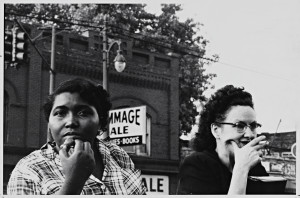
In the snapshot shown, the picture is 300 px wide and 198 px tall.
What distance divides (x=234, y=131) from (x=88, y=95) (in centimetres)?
112

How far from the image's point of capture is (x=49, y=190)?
126 inches

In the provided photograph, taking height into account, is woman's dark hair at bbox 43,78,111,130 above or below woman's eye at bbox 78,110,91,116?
above

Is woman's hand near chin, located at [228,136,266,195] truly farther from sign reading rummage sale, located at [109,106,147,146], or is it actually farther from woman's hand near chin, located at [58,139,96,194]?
woman's hand near chin, located at [58,139,96,194]

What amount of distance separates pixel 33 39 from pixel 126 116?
104 centimetres

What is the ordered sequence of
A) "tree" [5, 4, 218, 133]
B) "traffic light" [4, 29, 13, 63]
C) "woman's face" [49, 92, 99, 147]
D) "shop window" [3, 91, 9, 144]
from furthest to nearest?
"tree" [5, 4, 218, 133], "traffic light" [4, 29, 13, 63], "shop window" [3, 91, 9, 144], "woman's face" [49, 92, 99, 147]

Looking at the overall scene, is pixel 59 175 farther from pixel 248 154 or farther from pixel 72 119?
pixel 248 154

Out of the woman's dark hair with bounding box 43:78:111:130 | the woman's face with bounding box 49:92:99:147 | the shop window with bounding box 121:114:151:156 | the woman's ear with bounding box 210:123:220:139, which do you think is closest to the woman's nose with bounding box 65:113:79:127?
the woman's face with bounding box 49:92:99:147

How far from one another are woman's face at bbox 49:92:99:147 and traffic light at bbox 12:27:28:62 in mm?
943

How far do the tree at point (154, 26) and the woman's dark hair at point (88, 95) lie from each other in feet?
2.99

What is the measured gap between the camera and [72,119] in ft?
11.4

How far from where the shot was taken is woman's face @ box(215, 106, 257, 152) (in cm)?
379

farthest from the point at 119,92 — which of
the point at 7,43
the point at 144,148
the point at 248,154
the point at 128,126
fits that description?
the point at 248,154

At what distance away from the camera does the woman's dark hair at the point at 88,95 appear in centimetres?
353

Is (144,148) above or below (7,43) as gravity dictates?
below
